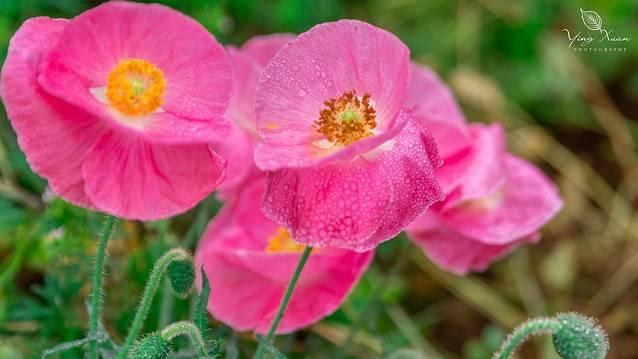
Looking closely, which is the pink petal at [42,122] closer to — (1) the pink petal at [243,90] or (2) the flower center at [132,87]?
(2) the flower center at [132,87]

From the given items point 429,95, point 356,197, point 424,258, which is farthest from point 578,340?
point 424,258

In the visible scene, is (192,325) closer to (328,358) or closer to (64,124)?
(64,124)

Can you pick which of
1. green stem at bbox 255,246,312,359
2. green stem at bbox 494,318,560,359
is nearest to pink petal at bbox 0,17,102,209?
green stem at bbox 255,246,312,359

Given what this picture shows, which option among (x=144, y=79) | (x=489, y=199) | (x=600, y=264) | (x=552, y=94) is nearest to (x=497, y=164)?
(x=489, y=199)

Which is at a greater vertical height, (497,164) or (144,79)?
(144,79)

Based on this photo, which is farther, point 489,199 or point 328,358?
point 328,358

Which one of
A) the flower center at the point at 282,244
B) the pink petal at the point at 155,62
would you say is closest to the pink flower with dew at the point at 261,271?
the flower center at the point at 282,244
